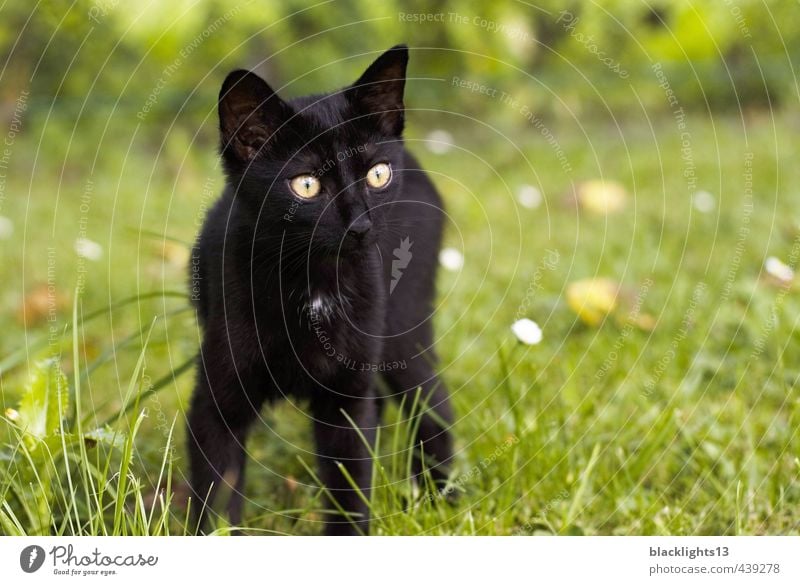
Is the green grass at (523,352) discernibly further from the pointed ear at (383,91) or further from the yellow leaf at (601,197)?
the pointed ear at (383,91)

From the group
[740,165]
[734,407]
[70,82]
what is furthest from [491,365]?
[70,82]

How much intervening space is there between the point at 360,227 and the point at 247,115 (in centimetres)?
35

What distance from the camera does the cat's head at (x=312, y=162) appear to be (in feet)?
5.91

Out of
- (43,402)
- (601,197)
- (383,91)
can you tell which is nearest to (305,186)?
(383,91)

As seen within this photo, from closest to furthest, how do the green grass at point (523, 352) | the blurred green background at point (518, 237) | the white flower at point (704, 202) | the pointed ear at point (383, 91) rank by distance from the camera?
the pointed ear at point (383, 91)
the green grass at point (523, 352)
the blurred green background at point (518, 237)
the white flower at point (704, 202)

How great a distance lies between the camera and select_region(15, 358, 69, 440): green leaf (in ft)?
6.18

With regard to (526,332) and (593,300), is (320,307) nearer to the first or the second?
(526,332)

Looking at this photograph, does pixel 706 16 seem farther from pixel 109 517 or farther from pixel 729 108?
pixel 109 517

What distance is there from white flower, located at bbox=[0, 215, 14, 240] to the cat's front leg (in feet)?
9.17

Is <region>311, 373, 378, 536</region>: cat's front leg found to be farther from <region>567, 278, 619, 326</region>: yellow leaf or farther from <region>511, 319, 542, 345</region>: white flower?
<region>567, 278, 619, 326</region>: yellow leaf

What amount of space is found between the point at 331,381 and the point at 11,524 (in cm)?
77

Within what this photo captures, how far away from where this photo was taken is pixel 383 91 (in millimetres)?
1912

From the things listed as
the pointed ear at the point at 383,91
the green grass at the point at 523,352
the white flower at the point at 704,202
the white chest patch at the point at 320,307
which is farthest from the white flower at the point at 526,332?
the white flower at the point at 704,202

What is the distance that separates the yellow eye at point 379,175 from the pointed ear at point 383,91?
98mm
